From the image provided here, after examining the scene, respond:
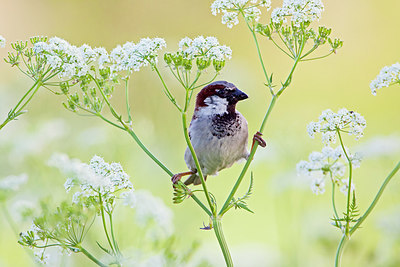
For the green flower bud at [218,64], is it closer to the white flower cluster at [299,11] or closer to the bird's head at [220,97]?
the white flower cluster at [299,11]

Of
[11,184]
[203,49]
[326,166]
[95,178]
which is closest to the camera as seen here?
[95,178]

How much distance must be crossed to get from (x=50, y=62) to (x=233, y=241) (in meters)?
3.16

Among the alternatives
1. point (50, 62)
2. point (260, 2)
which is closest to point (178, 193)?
point (50, 62)

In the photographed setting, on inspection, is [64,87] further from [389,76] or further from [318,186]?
[389,76]

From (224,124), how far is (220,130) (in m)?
0.03

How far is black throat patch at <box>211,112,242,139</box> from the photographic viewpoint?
8.43ft

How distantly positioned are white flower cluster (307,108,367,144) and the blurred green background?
0.62 m

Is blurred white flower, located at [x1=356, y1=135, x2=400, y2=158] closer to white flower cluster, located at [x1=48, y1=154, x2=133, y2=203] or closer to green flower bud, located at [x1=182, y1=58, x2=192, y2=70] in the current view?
green flower bud, located at [x1=182, y1=58, x2=192, y2=70]

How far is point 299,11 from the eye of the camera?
192 centimetres

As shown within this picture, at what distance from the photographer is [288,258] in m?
2.85

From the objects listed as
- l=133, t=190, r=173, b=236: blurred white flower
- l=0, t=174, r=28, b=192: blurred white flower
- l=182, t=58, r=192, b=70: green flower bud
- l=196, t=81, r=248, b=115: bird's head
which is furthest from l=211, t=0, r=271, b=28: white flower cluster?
l=0, t=174, r=28, b=192: blurred white flower

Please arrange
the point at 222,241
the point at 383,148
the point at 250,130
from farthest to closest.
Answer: the point at 250,130
the point at 383,148
the point at 222,241

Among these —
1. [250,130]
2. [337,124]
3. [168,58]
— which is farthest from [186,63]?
[250,130]

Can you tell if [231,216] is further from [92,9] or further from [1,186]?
[92,9]
